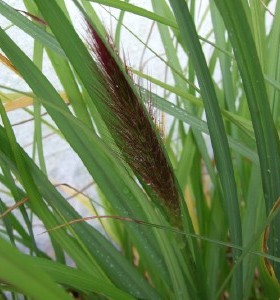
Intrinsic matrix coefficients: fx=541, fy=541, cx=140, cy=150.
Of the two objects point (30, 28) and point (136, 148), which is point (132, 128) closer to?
point (136, 148)

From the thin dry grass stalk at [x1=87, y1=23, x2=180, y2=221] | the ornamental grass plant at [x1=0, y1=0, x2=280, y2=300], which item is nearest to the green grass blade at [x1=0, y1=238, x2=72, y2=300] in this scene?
the ornamental grass plant at [x1=0, y1=0, x2=280, y2=300]

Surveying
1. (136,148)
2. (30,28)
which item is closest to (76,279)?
(136,148)

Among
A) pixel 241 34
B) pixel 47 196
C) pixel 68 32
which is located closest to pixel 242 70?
pixel 241 34

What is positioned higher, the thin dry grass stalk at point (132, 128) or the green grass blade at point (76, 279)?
the thin dry grass stalk at point (132, 128)

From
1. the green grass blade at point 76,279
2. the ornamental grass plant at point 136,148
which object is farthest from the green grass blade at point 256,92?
the green grass blade at point 76,279

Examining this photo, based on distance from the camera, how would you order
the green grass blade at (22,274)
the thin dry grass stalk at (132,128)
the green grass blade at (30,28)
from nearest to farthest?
the green grass blade at (22,274) < the thin dry grass stalk at (132,128) < the green grass blade at (30,28)

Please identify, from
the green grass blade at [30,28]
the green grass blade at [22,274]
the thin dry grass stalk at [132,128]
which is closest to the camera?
the green grass blade at [22,274]

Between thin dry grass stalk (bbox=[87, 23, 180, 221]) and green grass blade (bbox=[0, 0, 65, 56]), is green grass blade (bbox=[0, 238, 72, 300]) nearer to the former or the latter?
thin dry grass stalk (bbox=[87, 23, 180, 221])

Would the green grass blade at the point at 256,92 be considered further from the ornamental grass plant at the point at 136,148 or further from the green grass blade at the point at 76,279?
the green grass blade at the point at 76,279
